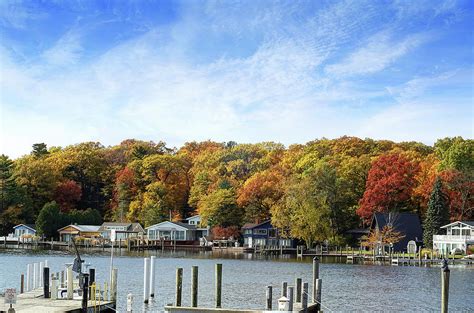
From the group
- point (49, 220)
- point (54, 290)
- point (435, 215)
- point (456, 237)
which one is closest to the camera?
point (54, 290)

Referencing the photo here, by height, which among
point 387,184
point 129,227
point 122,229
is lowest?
point 122,229

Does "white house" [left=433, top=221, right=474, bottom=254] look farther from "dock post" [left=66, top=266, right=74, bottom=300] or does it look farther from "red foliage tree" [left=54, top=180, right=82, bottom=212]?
"red foliage tree" [left=54, top=180, right=82, bottom=212]

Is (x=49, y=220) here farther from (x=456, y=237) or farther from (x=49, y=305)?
(x=49, y=305)

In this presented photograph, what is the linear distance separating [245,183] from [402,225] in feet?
97.0

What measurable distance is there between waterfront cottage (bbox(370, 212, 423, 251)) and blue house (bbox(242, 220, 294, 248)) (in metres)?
19.9

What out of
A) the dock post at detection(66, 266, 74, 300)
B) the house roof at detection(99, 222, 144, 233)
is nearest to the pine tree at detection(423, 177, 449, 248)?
the house roof at detection(99, 222, 144, 233)

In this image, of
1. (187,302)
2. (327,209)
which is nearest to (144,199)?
(327,209)

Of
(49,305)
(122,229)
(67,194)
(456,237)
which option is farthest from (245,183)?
(49,305)

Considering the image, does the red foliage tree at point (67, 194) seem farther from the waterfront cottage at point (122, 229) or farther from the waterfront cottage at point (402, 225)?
the waterfront cottage at point (402, 225)

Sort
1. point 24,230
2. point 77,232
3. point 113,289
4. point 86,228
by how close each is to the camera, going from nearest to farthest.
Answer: point 113,289
point 24,230
point 77,232
point 86,228

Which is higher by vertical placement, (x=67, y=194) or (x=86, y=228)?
(x=67, y=194)

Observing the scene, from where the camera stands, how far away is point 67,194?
11781cm

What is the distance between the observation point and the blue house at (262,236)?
334ft

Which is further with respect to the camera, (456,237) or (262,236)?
(262,236)
